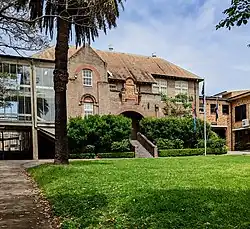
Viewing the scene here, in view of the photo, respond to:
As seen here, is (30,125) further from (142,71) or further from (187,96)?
(187,96)

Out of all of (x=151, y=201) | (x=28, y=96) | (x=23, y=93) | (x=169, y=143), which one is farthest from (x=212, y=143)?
(x=151, y=201)

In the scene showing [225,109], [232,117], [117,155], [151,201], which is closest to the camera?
[151,201]

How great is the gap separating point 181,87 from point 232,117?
845 cm

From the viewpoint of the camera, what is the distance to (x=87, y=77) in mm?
40469

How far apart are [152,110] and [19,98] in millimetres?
15478

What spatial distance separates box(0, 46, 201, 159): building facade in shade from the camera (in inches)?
1344

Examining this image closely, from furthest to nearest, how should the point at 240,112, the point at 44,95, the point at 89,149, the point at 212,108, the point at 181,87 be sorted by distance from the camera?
the point at 212,108
the point at 240,112
the point at 181,87
the point at 44,95
the point at 89,149

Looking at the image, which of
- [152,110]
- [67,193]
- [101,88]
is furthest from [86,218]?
[152,110]

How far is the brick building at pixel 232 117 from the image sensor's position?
160 ft

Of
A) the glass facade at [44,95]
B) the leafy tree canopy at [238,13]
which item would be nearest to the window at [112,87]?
the glass facade at [44,95]

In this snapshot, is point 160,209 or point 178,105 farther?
point 178,105

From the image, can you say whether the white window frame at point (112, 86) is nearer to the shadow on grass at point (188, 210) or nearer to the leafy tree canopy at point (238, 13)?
the shadow on grass at point (188, 210)

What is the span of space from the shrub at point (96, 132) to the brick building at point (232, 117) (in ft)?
54.3

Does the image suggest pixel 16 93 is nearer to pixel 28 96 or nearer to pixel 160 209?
pixel 28 96
